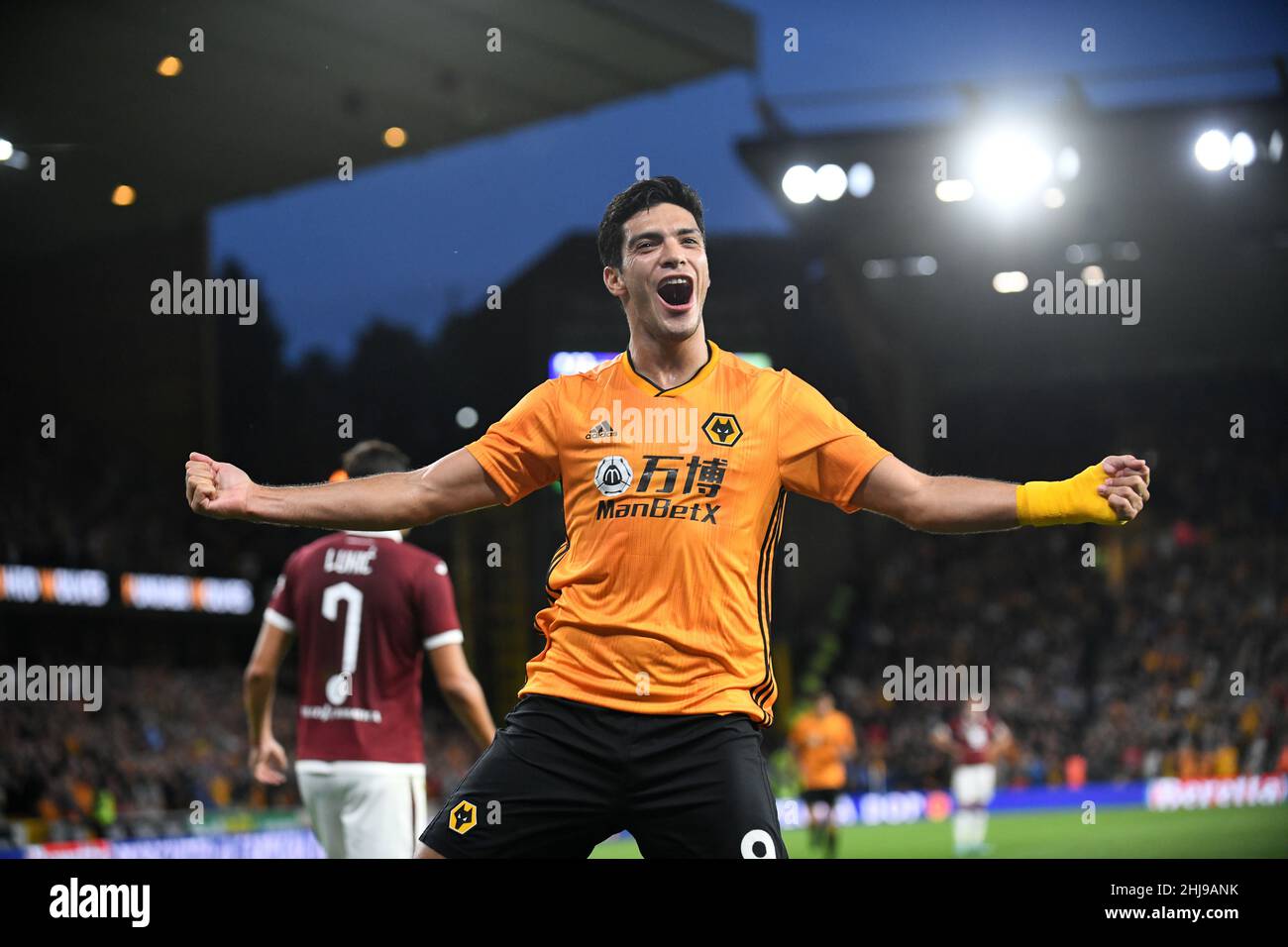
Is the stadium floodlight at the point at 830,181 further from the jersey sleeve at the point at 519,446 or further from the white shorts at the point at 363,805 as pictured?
the jersey sleeve at the point at 519,446

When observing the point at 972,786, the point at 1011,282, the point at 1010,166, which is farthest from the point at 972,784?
the point at 1011,282

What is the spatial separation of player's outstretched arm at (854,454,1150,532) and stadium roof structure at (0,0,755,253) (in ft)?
43.3

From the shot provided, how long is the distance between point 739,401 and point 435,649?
229 cm

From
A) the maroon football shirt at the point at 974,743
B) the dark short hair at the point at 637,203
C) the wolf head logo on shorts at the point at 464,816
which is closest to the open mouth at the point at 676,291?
the dark short hair at the point at 637,203

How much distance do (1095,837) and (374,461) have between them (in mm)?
13145

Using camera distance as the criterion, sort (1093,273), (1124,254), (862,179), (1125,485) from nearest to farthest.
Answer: (1125,485)
(862,179)
(1124,254)
(1093,273)

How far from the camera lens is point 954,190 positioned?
53.2ft

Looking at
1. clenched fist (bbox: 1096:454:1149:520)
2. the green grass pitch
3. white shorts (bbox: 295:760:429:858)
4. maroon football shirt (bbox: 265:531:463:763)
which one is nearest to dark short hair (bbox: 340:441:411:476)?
maroon football shirt (bbox: 265:531:463:763)

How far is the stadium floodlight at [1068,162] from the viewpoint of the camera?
616 inches

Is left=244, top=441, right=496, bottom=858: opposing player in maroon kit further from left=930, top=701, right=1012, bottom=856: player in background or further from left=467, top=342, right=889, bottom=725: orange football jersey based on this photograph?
left=930, top=701, right=1012, bottom=856: player in background

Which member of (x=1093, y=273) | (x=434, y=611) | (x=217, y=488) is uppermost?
(x=1093, y=273)

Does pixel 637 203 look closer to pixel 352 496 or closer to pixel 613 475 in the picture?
pixel 613 475

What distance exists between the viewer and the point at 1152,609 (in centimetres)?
2605
